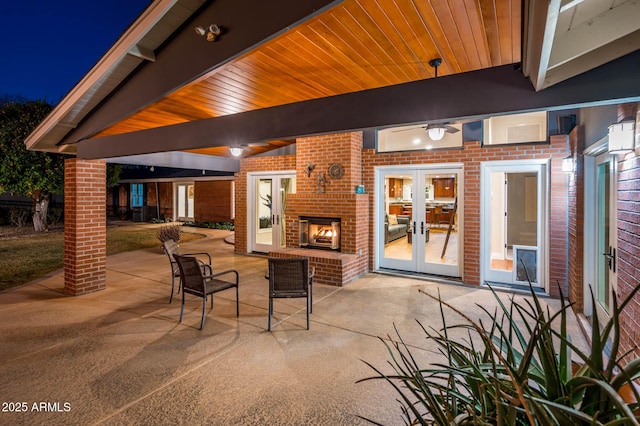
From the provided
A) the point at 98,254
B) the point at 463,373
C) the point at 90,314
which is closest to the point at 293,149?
the point at 98,254

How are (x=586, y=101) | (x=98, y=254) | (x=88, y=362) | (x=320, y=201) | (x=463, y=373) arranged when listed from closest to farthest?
(x=463, y=373) → (x=586, y=101) → (x=88, y=362) → (x=98, y=254) → (x=320, y=201)

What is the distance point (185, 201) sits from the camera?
1720cm

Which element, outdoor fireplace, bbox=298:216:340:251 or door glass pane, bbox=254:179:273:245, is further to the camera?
door glass pane, bbox=254:179:273:245

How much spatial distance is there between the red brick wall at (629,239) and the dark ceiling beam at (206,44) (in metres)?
2.52

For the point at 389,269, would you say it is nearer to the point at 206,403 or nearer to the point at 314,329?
the point at 314,329

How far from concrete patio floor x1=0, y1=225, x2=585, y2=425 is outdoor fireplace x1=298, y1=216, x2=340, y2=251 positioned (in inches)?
49.5

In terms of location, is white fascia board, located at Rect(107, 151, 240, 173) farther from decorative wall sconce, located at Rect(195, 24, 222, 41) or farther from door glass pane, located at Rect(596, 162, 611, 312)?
door glass pane, located at Rect(596, 162, 611, 312)

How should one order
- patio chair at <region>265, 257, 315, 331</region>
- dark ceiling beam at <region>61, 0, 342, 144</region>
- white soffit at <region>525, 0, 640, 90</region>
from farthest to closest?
1. patio chair at <region>265, 257, 315, 331</region>
2. dark ceiling beam at <region>61, 0, 342, 144</region>
3. white soffit at <region>525, 0, 640, 90</region>

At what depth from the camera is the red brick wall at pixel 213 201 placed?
14.8 metres

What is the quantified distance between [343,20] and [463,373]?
2549 millimetres

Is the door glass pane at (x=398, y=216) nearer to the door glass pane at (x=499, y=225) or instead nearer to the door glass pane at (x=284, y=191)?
the door glass pane at (x=499, y=225)

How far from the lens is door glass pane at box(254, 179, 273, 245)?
8.59 meters

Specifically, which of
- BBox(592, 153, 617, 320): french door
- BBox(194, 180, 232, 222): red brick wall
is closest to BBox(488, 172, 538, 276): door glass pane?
BBox(592, 153, 617, 320): french door

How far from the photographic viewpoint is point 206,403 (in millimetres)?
2492
